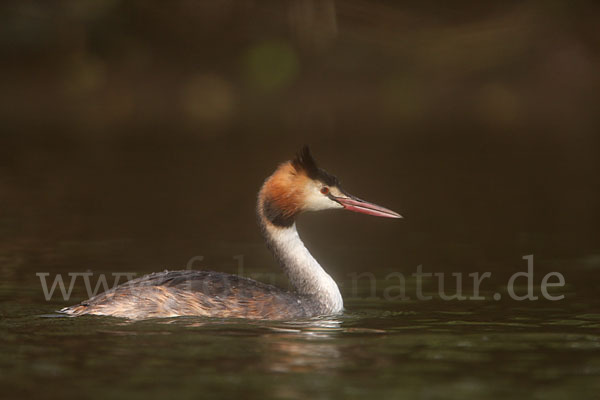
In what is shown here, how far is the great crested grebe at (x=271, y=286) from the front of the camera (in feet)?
33.1

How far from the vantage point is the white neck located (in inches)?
423

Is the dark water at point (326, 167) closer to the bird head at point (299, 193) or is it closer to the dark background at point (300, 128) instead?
the dark background at point (300, 128)

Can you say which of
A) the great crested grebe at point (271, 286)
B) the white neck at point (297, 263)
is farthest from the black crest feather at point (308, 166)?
the white neck at point (297, 263)

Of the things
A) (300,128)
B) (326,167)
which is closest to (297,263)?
(326,167)

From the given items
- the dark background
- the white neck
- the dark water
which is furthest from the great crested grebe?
the dark background

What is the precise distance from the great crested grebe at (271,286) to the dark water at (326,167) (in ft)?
0.76

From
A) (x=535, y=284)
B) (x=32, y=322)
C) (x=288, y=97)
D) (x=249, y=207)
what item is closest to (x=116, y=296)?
(x=32, y=322)

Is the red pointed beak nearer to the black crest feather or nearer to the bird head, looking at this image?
the bird head

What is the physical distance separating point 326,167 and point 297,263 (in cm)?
Answer: 1240

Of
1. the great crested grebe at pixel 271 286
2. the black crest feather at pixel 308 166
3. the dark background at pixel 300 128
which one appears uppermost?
the dark background at pixel 300 128

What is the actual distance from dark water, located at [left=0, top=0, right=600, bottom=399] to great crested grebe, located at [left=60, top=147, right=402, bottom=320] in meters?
0.23

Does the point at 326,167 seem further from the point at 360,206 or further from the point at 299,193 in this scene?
the point at 299,193

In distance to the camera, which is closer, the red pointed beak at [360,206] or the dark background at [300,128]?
the red pointed beak at [360,206]

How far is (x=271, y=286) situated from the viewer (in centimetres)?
1059
